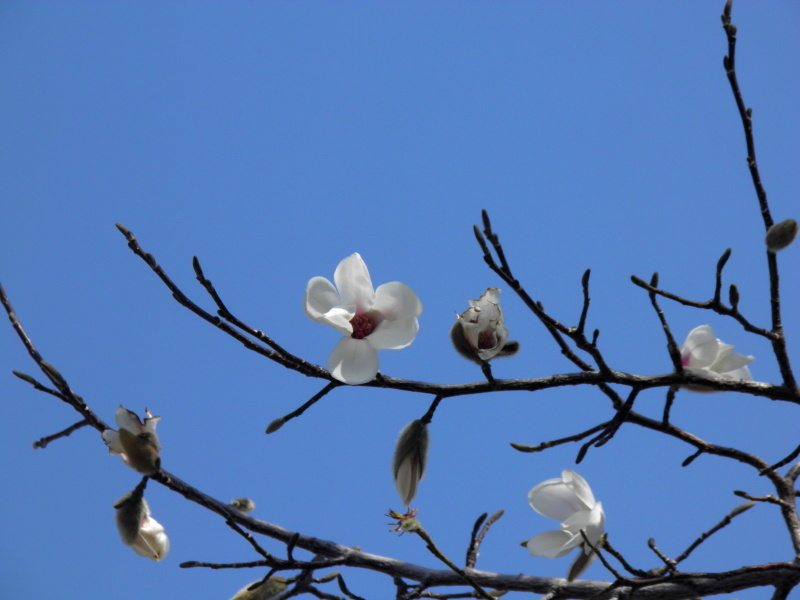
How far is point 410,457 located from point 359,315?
0.38 meters

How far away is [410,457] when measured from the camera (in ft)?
5.68

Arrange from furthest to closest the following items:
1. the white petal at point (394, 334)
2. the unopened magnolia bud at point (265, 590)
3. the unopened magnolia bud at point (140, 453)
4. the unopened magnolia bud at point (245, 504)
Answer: the unopened magnolia bud at point (245, 504) → the unopened magnolia bud at point (265, 590) → the white petal at point (394, 334) → the unopened magnolia bud at point (140, 453)

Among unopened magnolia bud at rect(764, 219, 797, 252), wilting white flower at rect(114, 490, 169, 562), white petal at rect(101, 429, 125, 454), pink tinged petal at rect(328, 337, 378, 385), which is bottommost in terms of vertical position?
wilting white flower at rect(114, 490, 169, 562)

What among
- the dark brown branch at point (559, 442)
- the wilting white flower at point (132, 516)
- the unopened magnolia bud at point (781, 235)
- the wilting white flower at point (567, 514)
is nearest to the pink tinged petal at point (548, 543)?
the wilting white flower at point (567, 514)

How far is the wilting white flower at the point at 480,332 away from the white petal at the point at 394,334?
0.10 meters

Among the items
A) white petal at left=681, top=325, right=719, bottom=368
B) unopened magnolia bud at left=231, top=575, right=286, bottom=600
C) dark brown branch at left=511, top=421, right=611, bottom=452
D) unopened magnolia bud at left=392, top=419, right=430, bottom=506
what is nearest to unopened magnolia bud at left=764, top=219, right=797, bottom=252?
white petal at left=681, top=325, right=719, bottom=368

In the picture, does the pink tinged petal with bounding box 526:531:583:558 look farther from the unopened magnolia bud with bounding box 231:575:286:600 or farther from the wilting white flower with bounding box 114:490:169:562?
the wilting white flower with bounding box 114:490:169:562

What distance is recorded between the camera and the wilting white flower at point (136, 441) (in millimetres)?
1442

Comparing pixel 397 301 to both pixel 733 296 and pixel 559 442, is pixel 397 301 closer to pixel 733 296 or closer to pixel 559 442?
pixel 559 442

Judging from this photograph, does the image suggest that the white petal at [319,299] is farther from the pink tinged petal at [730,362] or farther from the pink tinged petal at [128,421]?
the pink tinged petal at [730,362]

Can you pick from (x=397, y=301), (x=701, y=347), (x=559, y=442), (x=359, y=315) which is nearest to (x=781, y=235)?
(x=701, y=347)

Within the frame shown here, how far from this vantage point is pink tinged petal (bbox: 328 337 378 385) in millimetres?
1494

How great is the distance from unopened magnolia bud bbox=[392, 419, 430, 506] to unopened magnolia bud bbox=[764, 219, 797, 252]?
0.91 meters

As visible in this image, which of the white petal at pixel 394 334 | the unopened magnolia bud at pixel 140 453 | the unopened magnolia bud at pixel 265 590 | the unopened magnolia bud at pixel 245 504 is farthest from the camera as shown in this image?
the unopened magnolia bud at pixel 245 504
